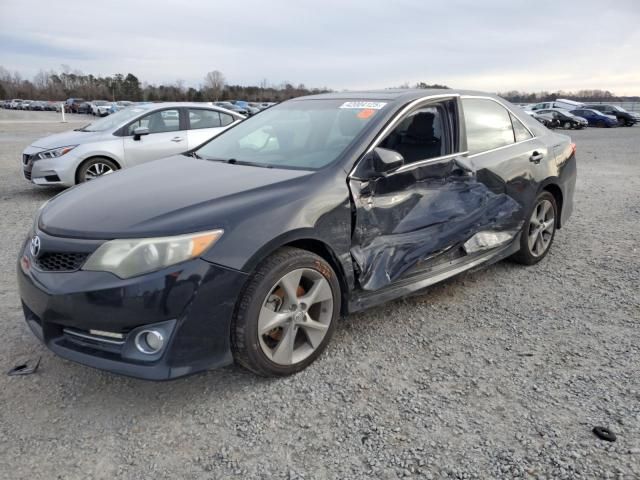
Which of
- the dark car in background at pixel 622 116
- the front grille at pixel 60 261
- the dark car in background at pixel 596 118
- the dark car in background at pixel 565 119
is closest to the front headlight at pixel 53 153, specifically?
the front grille at pixel 60 261

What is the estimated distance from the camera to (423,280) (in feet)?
11.5

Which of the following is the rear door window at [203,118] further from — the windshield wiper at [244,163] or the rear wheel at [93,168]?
the windshield wiper at [244,163]

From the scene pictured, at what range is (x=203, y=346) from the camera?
97.8 inches

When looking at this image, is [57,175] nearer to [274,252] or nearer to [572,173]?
[274,252]

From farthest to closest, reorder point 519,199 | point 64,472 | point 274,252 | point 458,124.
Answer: point 519,199
point 458,124
point 274,252
point 64,472

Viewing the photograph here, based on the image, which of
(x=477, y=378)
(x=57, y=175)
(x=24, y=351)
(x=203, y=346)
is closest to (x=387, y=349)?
(x=477, y=378)

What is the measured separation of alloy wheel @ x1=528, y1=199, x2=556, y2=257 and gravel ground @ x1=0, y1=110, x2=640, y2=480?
79 centimetres

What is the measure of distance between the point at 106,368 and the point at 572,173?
4.52 m

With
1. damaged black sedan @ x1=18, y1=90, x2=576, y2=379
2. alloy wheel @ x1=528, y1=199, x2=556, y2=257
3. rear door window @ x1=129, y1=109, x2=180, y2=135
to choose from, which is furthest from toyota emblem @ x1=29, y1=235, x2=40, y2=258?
rear door window @ x1=129, y1=109, x2=180, y2=135

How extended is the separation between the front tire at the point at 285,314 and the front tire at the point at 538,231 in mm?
2309

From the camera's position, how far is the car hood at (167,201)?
2.50 meters

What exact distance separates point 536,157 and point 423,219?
5.46 feet

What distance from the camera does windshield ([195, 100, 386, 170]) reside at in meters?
3.30

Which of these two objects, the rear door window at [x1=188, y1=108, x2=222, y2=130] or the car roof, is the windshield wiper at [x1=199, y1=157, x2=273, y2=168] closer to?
the car roof
